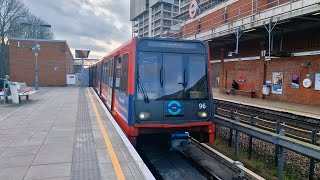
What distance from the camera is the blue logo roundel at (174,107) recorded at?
6.59m

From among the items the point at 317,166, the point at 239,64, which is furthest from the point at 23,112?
the point at 239,64

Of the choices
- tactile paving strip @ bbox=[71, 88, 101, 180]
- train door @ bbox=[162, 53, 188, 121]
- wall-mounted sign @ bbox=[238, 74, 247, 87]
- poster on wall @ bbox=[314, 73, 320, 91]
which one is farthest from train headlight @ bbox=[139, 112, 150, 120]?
wall-mounted sign @ bbox=[238, 74, 247, 87]

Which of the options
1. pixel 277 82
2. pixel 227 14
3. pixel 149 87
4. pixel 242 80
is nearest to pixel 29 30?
pixel 227 14

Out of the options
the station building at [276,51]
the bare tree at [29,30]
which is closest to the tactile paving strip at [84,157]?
the station building at [276,51]

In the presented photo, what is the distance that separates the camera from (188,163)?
7.15 metres

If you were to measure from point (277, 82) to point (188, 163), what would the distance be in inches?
510

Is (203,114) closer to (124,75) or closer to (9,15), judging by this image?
(124,75)

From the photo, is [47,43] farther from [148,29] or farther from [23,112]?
[148,29]

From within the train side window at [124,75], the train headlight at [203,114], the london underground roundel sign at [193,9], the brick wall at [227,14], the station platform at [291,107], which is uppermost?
the london underground roundel sign at [193,9]

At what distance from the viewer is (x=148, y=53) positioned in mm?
6629

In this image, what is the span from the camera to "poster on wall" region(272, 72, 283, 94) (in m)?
17.3

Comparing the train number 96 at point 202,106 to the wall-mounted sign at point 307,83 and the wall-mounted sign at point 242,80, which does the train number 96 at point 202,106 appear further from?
the wall-mounted sign at point 242,80

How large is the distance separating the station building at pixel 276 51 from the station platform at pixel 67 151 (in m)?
11.0

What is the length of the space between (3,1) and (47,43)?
12.8 m
